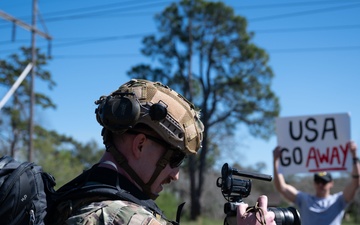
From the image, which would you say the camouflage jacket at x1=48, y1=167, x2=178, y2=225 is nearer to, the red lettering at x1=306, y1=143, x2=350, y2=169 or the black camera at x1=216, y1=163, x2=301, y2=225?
the black camera at x1=216, y1=163, x2=301, y2=225

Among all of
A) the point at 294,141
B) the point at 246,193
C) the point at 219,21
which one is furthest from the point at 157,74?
the point at 246,193

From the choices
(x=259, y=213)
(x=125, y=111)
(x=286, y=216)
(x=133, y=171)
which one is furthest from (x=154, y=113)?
(x=286, y=216)

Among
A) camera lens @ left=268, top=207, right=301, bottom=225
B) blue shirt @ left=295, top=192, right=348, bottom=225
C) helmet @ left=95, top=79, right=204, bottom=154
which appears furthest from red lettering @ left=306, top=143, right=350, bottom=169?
helmet @ left=95, top=79, right=204, bottom=154

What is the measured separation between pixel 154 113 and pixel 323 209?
4130 mm

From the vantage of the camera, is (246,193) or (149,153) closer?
(149,153)

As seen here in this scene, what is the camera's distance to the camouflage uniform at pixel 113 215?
5.68ft

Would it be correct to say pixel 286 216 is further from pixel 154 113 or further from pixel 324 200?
pixel 324 200

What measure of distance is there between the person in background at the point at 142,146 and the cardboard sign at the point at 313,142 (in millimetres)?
4685

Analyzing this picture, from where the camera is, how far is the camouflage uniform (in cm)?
173

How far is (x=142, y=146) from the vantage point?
2.03 m

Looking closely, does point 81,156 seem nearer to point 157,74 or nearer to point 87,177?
point 157,74

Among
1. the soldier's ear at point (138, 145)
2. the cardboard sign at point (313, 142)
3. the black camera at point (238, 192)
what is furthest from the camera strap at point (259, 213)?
Result: the cardboard sign at point (313, 142)

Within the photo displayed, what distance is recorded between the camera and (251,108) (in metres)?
32.0

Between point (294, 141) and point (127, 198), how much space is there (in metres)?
5.27
